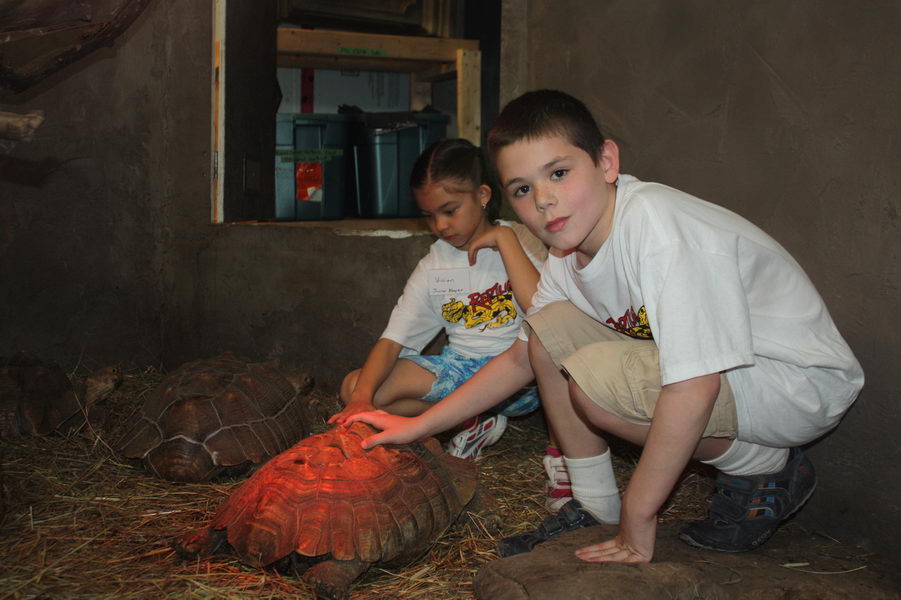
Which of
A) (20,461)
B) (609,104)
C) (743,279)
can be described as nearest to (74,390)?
(20,461)

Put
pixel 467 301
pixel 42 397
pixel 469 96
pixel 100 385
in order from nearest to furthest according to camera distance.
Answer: pixel 467 301, pixel 42 397, pixel 100 385, pixel 469 96

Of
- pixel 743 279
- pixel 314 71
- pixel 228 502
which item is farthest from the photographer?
pixel 314 71

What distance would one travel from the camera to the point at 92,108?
200 inches

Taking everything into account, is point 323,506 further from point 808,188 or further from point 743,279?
point 808,188

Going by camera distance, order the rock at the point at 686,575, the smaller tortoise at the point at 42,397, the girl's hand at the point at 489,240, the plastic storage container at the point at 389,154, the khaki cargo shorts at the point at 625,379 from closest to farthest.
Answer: the rock at the point at 686,575
the khaki cargo shorts at the point at 625,379
the girl's hand at the point at 489,240
the smaller tortoise at the point at 42,397
the plastic storage container at the point at 389,154

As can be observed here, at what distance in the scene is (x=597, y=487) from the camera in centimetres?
283

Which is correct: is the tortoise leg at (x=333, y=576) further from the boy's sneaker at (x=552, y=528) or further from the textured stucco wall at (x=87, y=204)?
the textured stucco wall at (x=87, y=204)

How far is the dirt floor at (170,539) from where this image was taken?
254 centimetres

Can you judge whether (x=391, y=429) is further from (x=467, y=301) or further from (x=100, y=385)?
(x=100, y=385)

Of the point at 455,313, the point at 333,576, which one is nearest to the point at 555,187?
the point at 333,576

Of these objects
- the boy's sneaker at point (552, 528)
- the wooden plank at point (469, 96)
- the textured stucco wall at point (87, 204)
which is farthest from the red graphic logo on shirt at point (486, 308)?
the wooden plank at point (469, 96)

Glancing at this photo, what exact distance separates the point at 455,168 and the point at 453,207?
0.55 ft

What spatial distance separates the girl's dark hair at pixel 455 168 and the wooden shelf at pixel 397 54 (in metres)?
2.86

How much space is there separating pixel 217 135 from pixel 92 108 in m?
0.78
